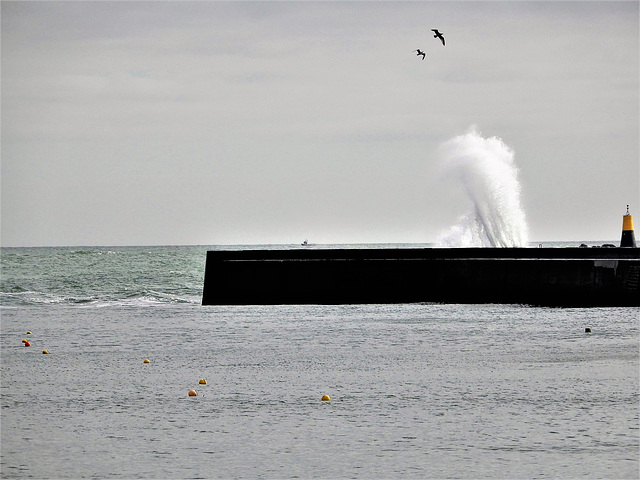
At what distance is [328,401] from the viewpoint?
979cm

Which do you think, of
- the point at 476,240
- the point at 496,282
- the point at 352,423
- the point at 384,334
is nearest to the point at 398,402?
the point at 352,423

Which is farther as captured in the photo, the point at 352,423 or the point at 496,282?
the point at 496,282

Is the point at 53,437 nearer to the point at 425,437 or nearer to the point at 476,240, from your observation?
the point at 425,437

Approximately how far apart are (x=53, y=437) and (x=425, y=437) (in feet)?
9.79

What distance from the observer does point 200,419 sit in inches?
349

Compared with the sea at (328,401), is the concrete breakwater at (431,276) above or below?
above

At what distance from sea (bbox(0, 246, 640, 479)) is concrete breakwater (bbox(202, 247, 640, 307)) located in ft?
8.77

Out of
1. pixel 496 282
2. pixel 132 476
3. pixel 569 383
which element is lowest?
pixel 132 476

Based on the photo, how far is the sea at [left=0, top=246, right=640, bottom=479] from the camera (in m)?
7.13

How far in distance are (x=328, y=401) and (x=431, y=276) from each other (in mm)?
13522

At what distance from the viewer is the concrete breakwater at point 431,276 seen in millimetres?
22297

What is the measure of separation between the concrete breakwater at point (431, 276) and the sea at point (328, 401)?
2674 millimetres

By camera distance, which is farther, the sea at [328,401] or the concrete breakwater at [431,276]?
the concrete breakwater at [431,276]

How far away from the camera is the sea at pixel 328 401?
7129mm
